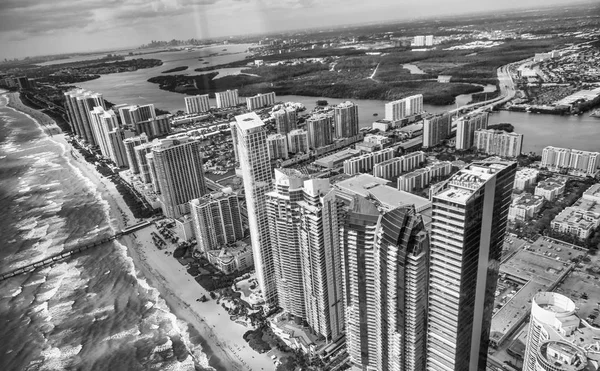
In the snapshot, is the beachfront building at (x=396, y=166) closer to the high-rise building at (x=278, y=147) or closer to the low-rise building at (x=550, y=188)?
the low-rise building at (x=550, y=188)

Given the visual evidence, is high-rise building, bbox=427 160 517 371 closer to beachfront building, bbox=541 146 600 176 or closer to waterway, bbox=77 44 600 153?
beachfront building, bbox=541 146 600 176

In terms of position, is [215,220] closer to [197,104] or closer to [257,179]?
[257,179]

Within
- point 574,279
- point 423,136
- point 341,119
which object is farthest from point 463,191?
point 341,119

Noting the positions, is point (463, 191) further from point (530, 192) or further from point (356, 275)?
point (530, 192)

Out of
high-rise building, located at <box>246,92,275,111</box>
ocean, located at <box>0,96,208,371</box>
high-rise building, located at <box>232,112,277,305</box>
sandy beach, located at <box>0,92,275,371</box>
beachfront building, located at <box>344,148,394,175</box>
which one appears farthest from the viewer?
high-rise building, located at <box>246,92,275,111</box>

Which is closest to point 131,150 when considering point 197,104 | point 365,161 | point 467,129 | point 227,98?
point 365,161

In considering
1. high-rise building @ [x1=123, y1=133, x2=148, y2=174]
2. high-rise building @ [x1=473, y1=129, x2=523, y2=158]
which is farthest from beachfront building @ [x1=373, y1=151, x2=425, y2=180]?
high-rise building @ [x1=123, y1=133, x2=148, y2=174]
